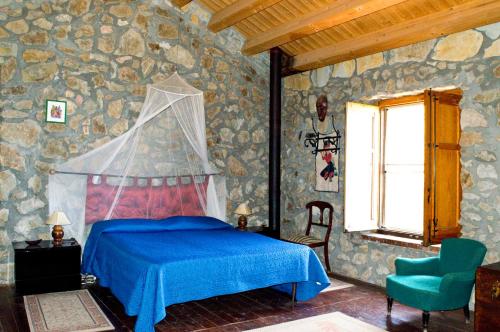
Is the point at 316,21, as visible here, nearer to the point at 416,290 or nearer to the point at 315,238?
the point at 315,238

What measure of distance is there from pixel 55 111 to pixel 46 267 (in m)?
1.67

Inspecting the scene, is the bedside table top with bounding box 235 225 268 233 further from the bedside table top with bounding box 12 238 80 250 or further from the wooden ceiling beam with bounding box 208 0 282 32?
the wooden ceiling beam with bounding box 208 0 282 32

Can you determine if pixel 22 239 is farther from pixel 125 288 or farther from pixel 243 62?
pixel 243 62

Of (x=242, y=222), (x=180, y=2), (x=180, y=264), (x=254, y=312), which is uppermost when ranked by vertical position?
(x=180, y=2)

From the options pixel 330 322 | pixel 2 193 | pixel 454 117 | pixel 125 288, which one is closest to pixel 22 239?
pixel 2 193

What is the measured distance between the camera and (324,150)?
223 inches

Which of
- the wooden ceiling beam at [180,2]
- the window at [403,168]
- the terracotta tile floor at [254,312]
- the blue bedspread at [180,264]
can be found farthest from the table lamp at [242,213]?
the wooden ceiling beam at [180,2]

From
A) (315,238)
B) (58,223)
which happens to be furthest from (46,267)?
(315,238)

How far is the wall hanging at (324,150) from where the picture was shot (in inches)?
216

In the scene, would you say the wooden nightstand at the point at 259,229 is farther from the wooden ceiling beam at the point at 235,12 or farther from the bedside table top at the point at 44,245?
the wooden ceiling beam at the point at 235,12

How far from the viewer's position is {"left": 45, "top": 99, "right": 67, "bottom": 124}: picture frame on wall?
4805mm

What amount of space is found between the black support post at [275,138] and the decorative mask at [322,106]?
55 centimetres

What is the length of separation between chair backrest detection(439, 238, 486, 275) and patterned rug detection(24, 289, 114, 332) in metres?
2.86

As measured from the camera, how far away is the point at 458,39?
4.21 metres
